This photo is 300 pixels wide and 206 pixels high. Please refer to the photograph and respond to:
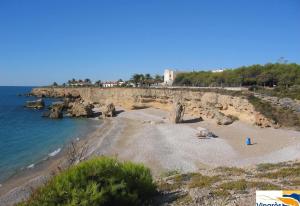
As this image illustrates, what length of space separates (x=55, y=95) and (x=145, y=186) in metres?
108

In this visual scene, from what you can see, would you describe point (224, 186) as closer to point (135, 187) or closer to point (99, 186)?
point (135, 187)

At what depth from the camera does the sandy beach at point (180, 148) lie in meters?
22.8

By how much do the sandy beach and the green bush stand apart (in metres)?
9.87

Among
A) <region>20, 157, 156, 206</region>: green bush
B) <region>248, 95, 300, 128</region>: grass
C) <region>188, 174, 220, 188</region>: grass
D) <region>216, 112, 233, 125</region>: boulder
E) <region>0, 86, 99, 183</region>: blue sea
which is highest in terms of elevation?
<region>20, 157, 156, 206</region>: green bush

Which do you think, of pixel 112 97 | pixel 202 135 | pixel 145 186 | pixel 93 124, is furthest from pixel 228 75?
pixel 145 186

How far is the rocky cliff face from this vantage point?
1665 inches

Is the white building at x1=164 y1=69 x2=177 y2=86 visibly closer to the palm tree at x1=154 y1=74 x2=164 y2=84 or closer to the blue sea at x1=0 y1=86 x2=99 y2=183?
the palm tree at x1=154 y1=74 x2=164 y2=84

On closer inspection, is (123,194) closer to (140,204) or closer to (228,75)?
(140,204)

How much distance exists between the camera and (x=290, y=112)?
1551 inches

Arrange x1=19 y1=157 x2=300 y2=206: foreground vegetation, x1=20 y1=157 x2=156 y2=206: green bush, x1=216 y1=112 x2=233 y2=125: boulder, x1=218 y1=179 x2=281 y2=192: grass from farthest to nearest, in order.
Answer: x1=216 y1=112 x2=233 y2=125: boulder → x1=218 y1=179 x2=281 y2=192: grass → x1=19 y1=157 x2=300 y2=206: foreground vegetation → x1=20 y1=157 x2=156 y2=206: green bush

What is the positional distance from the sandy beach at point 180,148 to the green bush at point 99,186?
32.4 feet

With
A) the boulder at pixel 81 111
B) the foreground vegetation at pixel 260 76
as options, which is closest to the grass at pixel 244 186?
the foreground vegetation at pixel 260 76

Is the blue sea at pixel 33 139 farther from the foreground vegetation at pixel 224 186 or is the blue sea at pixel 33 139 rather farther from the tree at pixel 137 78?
the tree at pixel 137 78

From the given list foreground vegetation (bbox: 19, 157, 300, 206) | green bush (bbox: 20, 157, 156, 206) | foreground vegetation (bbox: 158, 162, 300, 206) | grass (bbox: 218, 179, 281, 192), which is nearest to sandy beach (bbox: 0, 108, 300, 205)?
foreground vegetation (bbox: 158, 162, 300, 206)
